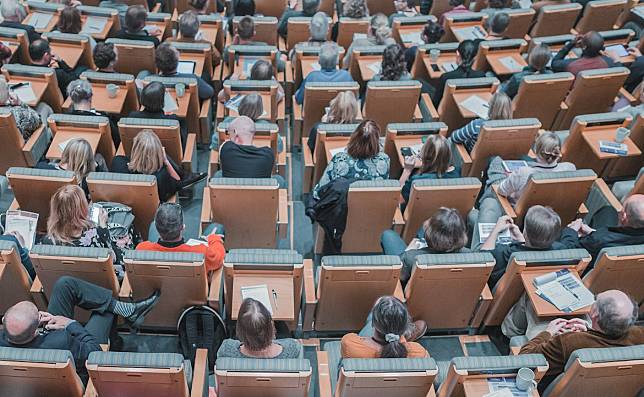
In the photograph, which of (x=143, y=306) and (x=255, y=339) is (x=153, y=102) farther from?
(x=255, y=339)

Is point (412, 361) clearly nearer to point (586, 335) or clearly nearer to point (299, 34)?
point (586, 335)

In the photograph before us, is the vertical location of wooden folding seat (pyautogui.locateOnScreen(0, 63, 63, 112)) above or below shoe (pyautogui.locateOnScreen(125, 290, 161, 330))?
above

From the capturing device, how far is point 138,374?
309 centimetres

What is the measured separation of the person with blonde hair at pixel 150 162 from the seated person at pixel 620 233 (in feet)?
9.88

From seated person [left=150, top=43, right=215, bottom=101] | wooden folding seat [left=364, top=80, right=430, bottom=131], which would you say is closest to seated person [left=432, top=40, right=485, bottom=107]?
wooden folding seat [left=364, top=80, right=430, bottom=131]

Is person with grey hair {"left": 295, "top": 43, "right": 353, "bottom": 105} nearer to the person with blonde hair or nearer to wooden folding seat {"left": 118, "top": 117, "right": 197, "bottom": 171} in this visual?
wooden folding seat {"left": 118, "top": 117, "right": 197, "bottom": 171}

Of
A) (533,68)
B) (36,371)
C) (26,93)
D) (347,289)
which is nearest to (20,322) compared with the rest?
(36,371)

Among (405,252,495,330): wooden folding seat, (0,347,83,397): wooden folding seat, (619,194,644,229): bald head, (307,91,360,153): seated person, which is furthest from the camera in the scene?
(307,91,360,153): seated person

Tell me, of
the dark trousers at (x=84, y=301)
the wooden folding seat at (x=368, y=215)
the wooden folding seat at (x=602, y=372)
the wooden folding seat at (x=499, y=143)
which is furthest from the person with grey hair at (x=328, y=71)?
the wooden folding seat at (x=602, y=372)

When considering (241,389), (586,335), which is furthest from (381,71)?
(241,389)

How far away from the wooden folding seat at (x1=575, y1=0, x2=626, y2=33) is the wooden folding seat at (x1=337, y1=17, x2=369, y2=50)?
9.20 ft

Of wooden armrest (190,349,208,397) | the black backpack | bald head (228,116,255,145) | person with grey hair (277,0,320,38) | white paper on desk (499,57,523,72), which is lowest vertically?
the black backpack

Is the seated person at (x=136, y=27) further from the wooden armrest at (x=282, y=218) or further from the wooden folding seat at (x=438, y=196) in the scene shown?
the wooden folding seat at (x=438, y=196)

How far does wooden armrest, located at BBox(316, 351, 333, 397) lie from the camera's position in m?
3.54
